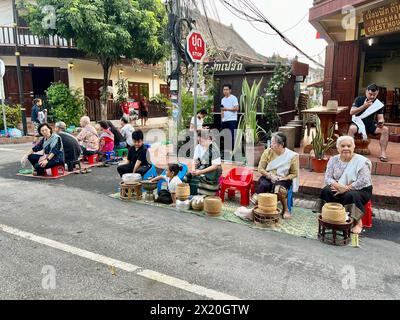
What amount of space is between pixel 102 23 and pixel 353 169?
42.8 feet

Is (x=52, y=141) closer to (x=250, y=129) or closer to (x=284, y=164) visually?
(x=250, y=129)

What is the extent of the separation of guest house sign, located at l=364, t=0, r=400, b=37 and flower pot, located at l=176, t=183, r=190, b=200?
22.2ft

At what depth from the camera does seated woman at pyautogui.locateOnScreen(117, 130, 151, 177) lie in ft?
20.3

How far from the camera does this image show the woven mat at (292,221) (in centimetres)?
447

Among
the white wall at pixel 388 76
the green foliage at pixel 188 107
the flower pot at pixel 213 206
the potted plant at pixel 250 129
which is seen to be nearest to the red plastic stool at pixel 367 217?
the flower pot at pixel 213 206

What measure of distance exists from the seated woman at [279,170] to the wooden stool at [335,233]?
0.81 meters

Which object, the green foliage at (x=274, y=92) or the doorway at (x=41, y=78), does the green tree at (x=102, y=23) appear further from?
the green foliage at (x=274, y=92)

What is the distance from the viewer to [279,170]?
16.8ft

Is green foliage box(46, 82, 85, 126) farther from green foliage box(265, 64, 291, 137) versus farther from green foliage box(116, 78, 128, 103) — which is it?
green foliage box(265, 64, 291, 137)

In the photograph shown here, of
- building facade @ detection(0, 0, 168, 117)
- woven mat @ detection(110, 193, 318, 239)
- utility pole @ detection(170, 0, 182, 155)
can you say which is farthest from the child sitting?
building facade @ detection(0, 0, 168, 117)

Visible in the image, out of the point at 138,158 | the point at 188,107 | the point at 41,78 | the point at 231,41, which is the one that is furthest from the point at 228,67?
the point at 231,41

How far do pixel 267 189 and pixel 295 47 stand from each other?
10.5 meters
